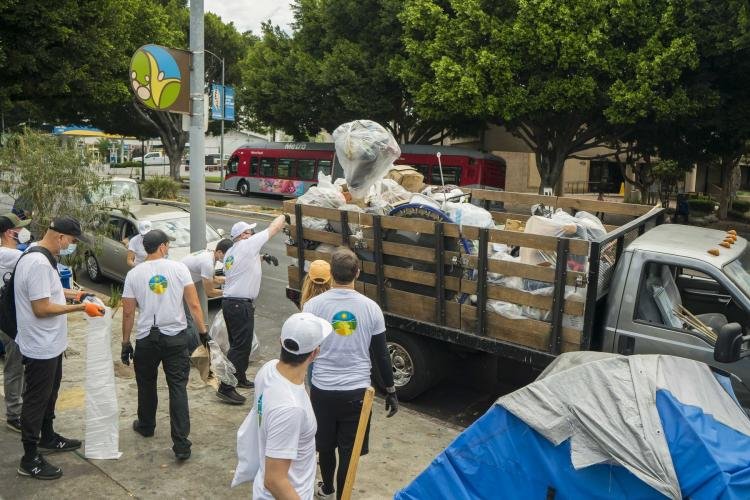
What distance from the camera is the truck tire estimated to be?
6336mm

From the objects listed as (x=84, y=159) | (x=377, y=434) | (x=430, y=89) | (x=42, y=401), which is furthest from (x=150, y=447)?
(x=430, y=89)

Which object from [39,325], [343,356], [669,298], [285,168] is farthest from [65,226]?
[285,168]

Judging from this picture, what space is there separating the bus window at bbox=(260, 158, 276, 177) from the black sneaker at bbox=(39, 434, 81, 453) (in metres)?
28.7

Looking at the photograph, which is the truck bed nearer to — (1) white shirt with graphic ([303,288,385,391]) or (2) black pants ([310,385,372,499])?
(1) white shirt with graphic ([303,288,385,391])

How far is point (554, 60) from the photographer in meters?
21.7

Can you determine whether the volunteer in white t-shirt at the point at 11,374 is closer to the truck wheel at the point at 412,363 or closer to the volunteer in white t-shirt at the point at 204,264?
the volunteer in white t-shirt at the point at 204,264

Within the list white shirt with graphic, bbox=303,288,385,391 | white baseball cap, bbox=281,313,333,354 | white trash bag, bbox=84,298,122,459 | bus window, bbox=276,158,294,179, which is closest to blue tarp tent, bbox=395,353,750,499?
white shirt with graphic, bbox=303,288,385,391

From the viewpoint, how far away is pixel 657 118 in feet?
68.2

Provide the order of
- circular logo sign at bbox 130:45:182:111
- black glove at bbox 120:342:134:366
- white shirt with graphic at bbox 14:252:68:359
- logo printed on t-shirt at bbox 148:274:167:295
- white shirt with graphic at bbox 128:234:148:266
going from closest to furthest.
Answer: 1. white shirt with graphic at bbox 14:252:68:359
2. logo printed on t-shirt at bbox 148:274:167:295
3. black glove at bbox 120:342:134:366
4. circular logo sign at bbox 130:45:182:111
5. white shirt with graphic at bbox 128:234:148:266

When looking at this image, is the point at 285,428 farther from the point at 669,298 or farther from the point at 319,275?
the point at 669,298

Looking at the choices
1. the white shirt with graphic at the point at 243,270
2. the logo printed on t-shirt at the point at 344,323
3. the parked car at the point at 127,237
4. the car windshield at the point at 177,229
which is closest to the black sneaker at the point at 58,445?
the white shirt with graphic at the point at 243,270

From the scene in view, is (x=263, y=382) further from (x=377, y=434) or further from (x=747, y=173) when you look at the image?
(x=747, y=173)

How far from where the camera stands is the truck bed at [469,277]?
5.27 m

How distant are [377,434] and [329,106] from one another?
25.8 metres
